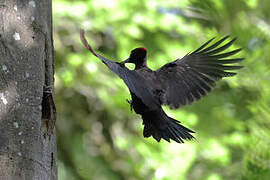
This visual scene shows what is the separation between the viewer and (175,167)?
468cm

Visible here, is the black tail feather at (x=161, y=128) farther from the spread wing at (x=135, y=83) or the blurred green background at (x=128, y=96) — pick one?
the blurred green background at (x=128, y=96)

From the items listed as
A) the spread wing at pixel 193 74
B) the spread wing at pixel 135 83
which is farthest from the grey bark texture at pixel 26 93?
the spread wing at pixel 193 74

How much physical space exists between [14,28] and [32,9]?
0.47 ft

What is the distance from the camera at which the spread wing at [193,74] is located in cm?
267

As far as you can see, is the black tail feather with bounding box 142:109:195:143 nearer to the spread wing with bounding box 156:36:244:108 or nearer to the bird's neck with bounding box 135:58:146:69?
the spread wing with bounding box 156:36:244:108

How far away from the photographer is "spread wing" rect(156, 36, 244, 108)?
267 centimetres

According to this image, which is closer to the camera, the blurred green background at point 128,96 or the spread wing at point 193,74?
the spread wing at point 193,74

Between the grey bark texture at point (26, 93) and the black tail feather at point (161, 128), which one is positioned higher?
the grey bark texture at point (26, 93)

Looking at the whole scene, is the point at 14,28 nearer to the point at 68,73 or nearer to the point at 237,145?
the point at 68,73

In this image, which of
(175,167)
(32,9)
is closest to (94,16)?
(175,167)

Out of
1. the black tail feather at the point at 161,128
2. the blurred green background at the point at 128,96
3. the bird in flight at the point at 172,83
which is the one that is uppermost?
the bird in flight at the point at 172,83

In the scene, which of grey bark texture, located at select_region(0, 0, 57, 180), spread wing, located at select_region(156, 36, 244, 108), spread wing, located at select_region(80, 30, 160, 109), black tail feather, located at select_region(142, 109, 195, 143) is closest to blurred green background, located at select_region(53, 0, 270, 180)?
spread wing, located at select_region(156, 36, 244, 108)

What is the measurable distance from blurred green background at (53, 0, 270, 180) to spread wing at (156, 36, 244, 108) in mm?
1918

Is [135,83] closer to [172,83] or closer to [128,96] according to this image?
[172,83]
